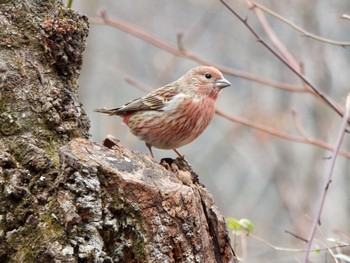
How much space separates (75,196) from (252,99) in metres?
8.69

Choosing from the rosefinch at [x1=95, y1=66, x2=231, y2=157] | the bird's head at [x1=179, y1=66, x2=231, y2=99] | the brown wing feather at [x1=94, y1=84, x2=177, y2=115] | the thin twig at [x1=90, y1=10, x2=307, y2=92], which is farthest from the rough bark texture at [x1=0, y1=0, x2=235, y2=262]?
the bird's head at [x1=179, y1=66, x2=231, y2=99]

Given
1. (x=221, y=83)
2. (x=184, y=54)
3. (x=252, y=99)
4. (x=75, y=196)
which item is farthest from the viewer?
(x=252, y=99)

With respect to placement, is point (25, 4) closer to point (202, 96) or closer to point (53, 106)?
point (53, 106)

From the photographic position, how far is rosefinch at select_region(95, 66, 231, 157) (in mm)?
6469

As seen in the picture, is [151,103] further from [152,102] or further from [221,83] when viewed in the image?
[221,83]

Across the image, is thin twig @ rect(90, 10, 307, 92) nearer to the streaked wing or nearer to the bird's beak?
the bird's beak

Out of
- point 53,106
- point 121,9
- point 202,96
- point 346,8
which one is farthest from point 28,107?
point 121,9

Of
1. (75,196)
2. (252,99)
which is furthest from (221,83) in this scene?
(252,99)

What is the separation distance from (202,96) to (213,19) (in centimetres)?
689

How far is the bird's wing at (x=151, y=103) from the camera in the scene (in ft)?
22.1

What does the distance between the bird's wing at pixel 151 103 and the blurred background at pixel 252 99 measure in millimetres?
2672

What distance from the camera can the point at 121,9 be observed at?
574 inches

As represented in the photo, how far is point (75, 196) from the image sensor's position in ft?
10.8

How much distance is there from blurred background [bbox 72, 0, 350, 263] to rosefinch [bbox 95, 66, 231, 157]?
2483 mm
